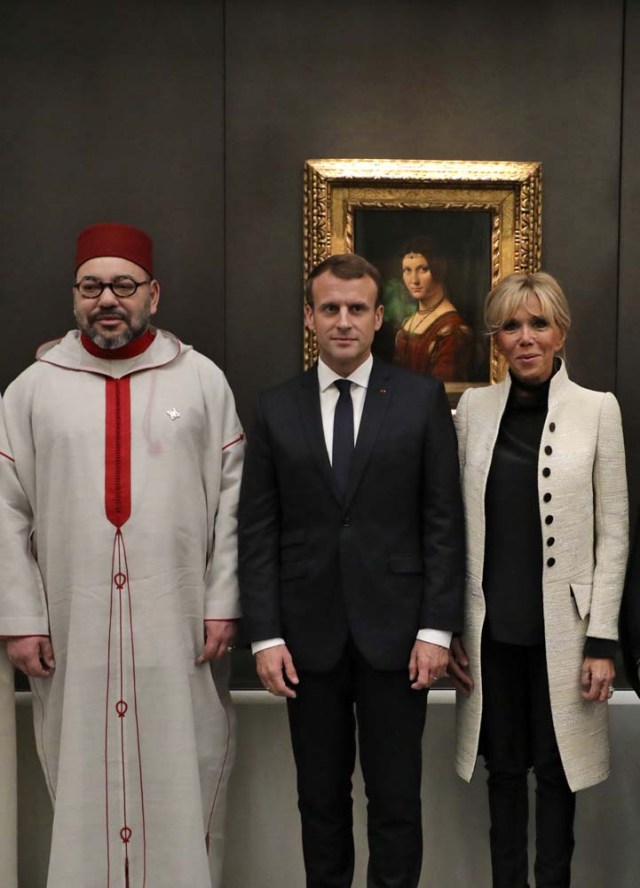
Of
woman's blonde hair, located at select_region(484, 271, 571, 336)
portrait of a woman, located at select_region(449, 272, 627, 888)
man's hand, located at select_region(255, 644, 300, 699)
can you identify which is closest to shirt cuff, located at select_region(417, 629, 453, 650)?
portrait of a woman, located at select_region(449, 272, 627, 888)

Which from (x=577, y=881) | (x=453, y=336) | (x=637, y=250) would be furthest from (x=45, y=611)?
(x=637, y=250)

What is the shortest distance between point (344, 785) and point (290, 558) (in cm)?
66

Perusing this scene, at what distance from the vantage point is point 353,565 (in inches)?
102

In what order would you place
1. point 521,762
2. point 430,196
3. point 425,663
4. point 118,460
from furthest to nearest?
point 430,196 → point 118,460 → point 521,762 → point 425,663

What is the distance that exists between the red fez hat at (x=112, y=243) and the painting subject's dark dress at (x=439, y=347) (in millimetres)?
954

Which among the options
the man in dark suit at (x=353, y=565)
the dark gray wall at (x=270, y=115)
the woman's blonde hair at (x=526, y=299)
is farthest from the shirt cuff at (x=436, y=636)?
the dark gray wall at (x=270, y=115)

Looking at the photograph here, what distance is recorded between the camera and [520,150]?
340 centimetres

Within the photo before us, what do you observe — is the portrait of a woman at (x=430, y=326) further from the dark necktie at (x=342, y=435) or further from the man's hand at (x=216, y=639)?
the man's hand at (x=216, y=639)

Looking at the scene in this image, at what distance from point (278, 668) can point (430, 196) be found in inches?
66.6

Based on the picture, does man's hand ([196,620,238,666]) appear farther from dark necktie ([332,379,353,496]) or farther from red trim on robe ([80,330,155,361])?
red trim on robe ([80,330,155,361])

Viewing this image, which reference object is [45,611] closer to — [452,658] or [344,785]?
[344,785]

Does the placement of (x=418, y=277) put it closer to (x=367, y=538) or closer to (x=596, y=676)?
(x=367, y=538)

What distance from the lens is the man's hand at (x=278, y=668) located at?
2.62 m

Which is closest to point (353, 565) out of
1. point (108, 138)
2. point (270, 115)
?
point (270, 115)
